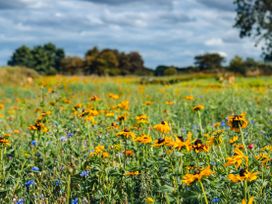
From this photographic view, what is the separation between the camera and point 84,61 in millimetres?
59375

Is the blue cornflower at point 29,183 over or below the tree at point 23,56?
below

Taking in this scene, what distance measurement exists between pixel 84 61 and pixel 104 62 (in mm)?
4553

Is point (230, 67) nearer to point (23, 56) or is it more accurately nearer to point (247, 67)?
point (247, 67)

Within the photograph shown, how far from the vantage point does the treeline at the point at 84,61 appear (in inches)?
2224

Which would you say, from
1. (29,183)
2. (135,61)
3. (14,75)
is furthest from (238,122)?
(135,61)

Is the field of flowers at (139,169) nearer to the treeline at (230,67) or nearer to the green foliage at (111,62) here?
the treeline at (230,67)

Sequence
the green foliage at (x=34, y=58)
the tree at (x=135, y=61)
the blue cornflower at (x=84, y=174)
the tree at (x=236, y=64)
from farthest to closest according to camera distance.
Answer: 1. the green foliage at (x=34, y=58)
2. the tree at (x=135, y=61)
3. the tree at (x=236, y=64)
4. the blue cornflower at (x=84, y=174)

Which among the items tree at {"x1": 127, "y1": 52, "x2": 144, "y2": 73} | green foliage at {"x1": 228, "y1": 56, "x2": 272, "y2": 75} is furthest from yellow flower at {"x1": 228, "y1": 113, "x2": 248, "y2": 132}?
tree at {"x1": 127, "y1": 52, "x2": 144, "y2": 73}

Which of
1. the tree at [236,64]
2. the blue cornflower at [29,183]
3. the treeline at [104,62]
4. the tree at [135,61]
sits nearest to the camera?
the blue cornflower at [29,183]

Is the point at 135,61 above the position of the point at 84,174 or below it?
above

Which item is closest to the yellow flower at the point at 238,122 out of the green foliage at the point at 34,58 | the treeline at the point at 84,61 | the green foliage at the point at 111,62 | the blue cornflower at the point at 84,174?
the blue cornflower at the point at 84,174

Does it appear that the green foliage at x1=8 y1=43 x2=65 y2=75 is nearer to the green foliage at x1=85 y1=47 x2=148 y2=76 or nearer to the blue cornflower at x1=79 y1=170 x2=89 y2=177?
the green foliage at x1=85 y1=47 x2=148 y2=76

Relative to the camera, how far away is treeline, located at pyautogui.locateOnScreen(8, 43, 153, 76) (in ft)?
185

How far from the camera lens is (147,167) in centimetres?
340
